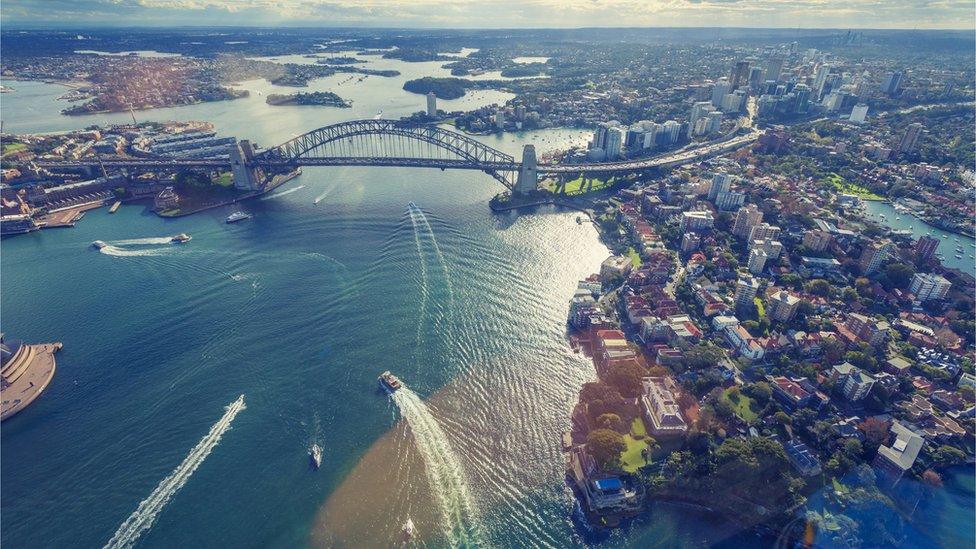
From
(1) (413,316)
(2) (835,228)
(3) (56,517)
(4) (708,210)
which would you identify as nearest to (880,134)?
(2) (835,228)

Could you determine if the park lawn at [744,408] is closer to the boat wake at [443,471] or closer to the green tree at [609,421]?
the green tree at [609,421]

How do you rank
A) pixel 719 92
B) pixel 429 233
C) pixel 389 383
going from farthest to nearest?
pixel 719 92, pixel 429 233, pixel 389 383

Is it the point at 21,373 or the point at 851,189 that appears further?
the point at 851,189

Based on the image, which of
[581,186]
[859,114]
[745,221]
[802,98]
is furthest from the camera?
[802,98]

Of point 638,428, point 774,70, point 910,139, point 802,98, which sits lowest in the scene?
point 638,428

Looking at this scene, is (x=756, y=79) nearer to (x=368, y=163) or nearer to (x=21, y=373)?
(x=368, y=163)

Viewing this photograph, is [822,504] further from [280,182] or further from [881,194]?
[280,182]

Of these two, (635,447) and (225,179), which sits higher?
(225,179)

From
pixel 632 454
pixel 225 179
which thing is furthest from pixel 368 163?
pixel 632 454
